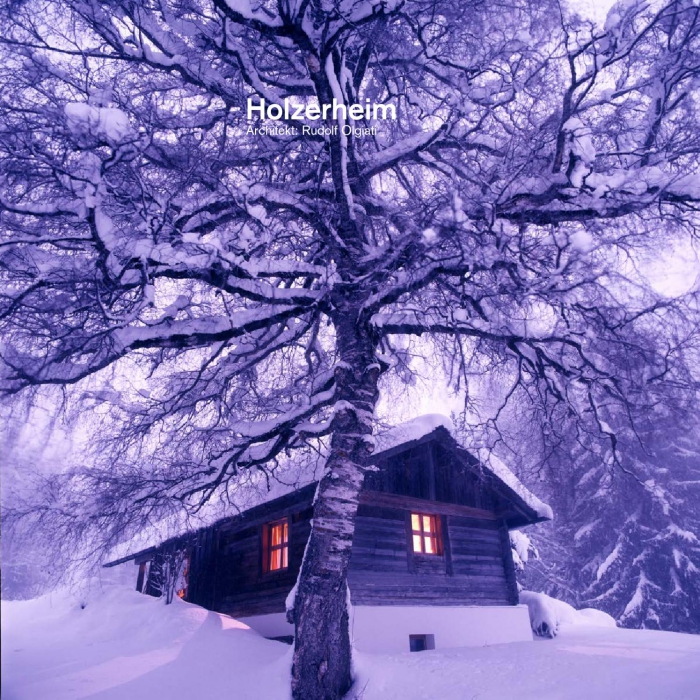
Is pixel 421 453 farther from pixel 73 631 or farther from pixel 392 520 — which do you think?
pixel 73 631

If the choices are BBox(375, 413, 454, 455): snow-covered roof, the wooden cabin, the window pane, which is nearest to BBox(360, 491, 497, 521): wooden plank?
the wooden cabin

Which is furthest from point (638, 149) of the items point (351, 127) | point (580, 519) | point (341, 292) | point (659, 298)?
point (580, 519)

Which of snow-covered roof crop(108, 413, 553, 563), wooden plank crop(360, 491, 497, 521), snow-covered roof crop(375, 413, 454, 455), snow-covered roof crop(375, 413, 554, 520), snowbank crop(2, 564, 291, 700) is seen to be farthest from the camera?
wooden plank crop(360, 491, 497, 521)

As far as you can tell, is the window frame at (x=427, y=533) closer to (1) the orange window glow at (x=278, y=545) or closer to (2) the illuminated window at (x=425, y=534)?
(2) the illuminated window at (x=425, y=534)

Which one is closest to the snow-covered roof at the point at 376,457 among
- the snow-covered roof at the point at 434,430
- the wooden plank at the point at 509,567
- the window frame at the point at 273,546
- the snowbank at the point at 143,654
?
the snow-covered roof at the point at 434,430

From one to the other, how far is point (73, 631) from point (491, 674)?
359 inches

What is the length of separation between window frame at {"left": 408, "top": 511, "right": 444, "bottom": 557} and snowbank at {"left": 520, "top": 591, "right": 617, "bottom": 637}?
213 inches

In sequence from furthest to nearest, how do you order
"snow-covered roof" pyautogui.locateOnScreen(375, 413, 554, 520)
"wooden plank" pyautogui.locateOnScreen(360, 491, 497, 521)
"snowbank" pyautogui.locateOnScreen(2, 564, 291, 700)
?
"wooden plank" pyautogui.locateOnScreen(360, 491, 497, 521)
"snow-covered roof" pyautogui.locateOnScreen(375, 413, 554, 520)
"snowbank" pyautogui.locateOnScreen(2, 564, 291, 700)

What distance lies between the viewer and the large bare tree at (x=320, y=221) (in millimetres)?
5434

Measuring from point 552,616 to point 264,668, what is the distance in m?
12.8

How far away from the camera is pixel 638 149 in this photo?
21.1 feet

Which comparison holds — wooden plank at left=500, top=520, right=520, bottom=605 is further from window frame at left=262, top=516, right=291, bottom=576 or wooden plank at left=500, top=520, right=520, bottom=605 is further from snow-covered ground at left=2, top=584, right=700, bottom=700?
window frame at left=262, top=516, right=291, bottom=576

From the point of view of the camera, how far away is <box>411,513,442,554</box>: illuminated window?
1294 centimetres

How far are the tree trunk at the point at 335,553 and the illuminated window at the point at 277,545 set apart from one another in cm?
676
